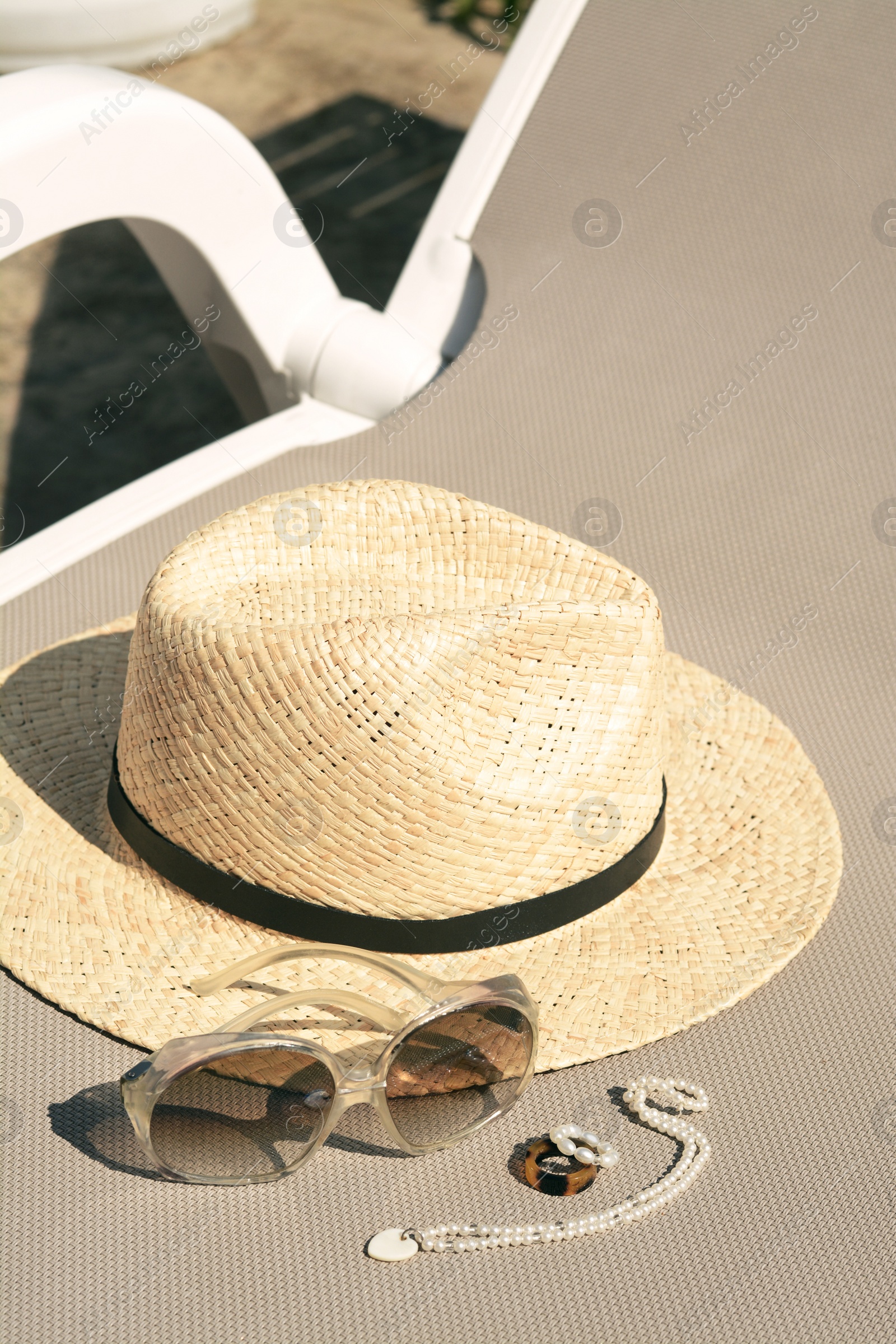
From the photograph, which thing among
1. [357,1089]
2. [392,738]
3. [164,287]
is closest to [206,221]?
[392,738]

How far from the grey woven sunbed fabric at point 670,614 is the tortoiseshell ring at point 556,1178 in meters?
0.01

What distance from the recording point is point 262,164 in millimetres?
1990

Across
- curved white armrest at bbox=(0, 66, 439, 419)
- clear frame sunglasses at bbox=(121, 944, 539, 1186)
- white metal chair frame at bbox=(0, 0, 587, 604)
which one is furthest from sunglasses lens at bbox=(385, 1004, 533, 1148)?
curved white armrest at bbox=(0, 66, 439, 419)

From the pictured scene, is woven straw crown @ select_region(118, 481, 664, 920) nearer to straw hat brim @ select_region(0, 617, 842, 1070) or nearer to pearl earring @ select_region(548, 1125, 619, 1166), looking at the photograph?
straw hat brim @ select_region(0, 617, 842, 1070)

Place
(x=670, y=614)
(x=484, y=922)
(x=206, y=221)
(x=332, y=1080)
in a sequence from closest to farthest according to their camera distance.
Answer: (x=332, y=1080) < (x=484, y=922) < (x=670, y=614) < (x=206, y=221)

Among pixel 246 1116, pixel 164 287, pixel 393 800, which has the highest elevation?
pixel 393 800

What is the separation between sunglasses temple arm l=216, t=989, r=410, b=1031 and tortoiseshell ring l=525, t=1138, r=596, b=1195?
0.18m

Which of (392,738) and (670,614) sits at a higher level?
(392,738)

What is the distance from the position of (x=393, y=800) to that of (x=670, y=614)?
0.84 metres

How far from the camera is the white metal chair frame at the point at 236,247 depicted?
5.55 ft

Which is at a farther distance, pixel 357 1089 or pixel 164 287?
pixel 164 287

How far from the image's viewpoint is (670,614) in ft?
5.85

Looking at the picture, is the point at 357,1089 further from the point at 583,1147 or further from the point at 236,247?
the point at 236,247

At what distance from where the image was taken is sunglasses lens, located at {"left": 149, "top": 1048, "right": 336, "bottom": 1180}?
994mm
